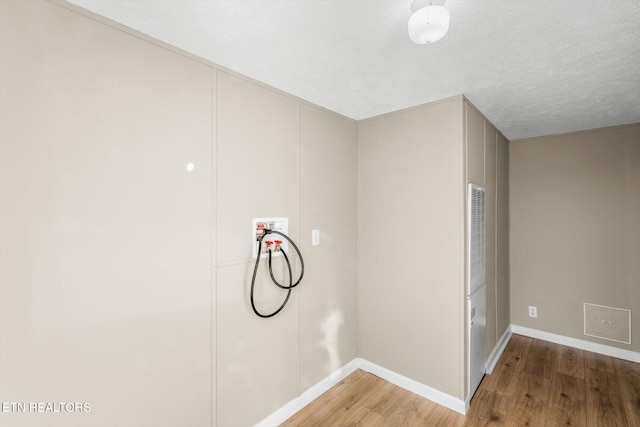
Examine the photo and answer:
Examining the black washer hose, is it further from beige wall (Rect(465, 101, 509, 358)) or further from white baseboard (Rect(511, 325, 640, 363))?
white baseboard (Rect(511, 325, 640, 363))

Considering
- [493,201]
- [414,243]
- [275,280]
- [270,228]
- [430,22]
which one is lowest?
[275,280]

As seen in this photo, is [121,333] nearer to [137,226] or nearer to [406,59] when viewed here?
[137,226]

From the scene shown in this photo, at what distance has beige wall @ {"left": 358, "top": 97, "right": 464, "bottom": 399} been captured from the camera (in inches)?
90.4

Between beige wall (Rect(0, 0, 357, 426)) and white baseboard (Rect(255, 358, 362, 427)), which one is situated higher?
beige wall (Rect(0, 0, 357, 426))

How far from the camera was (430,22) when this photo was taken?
1165mm

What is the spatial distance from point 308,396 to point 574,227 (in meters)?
3.43

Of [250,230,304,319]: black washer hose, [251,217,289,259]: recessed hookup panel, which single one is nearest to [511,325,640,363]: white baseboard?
[250,230,304,319]: black washer hose

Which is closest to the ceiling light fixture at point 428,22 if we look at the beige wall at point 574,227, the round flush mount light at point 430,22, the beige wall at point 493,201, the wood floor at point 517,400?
the round flush mount light at point 430,22

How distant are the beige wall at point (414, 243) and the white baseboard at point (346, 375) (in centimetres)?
6

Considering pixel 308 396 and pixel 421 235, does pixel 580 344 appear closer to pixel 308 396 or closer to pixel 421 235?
Result: pixel 421 235

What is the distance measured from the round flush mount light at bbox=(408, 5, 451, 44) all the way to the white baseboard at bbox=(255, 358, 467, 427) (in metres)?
2.48

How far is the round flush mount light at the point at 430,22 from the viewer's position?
116 centimetres

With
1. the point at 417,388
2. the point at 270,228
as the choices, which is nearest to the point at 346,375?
the point at 417,388

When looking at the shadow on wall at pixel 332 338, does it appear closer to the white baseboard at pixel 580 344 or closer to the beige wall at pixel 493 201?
the beige wall at pixel 493 201
